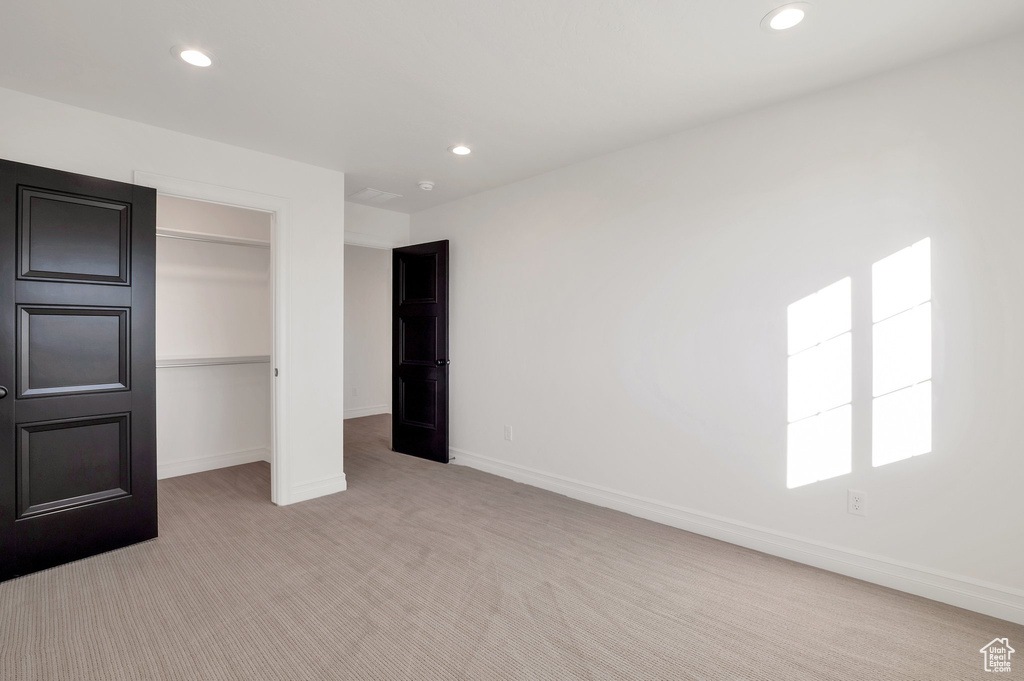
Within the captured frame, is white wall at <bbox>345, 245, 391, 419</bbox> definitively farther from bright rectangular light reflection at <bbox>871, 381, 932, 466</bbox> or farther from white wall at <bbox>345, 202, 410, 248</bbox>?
bright rectangular light reflection at <bbox>871, 381, 932, 466</bbox>

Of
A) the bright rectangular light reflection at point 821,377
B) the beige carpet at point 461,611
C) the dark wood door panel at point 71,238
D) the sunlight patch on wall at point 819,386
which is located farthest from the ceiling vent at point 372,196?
the bright rectangular light reflection at point 821,377

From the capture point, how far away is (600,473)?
376cm

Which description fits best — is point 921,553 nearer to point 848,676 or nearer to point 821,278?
point 848,676

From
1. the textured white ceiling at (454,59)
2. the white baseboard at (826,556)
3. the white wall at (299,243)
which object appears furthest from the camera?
the white wall at (299,243)

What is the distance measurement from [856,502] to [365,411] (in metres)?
6.31

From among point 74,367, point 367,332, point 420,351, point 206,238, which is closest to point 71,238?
point 74,367

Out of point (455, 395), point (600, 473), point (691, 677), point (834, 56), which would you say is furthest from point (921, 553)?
point (455, 395)

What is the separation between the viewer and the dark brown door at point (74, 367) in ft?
8.43

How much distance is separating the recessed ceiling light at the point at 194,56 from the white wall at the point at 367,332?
15.4 ft

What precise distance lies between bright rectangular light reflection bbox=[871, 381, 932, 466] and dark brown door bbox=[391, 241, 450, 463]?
3.47m

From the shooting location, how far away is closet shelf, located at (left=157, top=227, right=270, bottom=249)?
4.30 meters

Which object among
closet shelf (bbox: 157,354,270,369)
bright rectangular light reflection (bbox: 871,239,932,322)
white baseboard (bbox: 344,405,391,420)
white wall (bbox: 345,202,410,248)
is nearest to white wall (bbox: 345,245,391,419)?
white baseboard (bbox: 344,405,391,420)

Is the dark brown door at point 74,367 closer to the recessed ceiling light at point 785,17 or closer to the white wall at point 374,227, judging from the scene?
the white wall at point 374,227

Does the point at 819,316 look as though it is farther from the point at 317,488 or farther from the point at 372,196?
the point at 372,196
